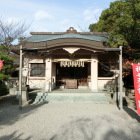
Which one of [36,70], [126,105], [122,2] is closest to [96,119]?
[126,105]

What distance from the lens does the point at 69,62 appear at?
13.0m

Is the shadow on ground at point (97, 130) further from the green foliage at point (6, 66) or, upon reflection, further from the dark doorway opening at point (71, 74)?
the dark doorway opening at point (71, 74)

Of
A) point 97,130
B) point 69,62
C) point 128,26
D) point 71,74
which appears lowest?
point 97,130

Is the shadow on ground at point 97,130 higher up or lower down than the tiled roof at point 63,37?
lower down

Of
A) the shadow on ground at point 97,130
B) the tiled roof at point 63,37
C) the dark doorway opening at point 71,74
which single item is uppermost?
the tiled roof at point 63,37

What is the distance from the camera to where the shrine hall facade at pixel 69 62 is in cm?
1248

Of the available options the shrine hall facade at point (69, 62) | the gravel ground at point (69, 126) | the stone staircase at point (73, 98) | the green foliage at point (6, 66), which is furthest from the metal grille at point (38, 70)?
the gravel ground at point (69, 126)

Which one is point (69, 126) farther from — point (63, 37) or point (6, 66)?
point (63, 37)

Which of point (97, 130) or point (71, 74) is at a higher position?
point (71, 74)

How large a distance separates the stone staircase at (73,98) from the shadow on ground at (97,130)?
4.13 m

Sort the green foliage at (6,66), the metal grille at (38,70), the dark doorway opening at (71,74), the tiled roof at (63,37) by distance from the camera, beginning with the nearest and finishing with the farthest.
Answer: the green foliage at (6,66) < the tiled roof at (63,37) < the metal grille at (38,70) < the dark doorway opening at (71,74)

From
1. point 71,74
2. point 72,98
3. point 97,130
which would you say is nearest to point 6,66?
point 72,98

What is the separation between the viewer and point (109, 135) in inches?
191

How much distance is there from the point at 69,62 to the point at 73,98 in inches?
133
